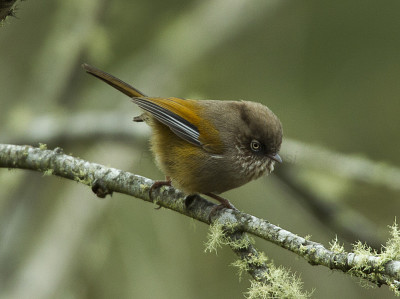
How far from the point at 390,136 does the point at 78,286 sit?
191 inches

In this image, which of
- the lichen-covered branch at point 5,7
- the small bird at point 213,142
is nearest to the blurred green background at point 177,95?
the small bird at point 213,142

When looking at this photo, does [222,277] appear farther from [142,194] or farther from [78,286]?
[142,194]

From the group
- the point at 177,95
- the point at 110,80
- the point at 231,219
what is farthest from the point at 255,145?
the point at 177,95

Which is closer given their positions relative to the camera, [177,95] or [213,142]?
[213,142]

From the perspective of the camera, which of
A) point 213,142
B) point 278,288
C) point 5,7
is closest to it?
point 5,7

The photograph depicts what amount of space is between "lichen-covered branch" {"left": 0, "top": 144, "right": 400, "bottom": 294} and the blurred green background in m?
0.56

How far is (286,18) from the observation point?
8430 mm

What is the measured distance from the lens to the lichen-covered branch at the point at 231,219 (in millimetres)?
2668

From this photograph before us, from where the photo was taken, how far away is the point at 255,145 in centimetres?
486

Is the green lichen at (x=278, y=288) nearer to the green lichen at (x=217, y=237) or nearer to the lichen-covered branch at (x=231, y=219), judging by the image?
the lichen-covered branch at (x=231, y=219)

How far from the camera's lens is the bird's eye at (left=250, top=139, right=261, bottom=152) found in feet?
15.9

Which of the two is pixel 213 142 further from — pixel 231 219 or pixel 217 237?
pixel 217 237

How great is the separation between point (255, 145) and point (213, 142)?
37 cm

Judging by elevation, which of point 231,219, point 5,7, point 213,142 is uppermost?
point 213,142
